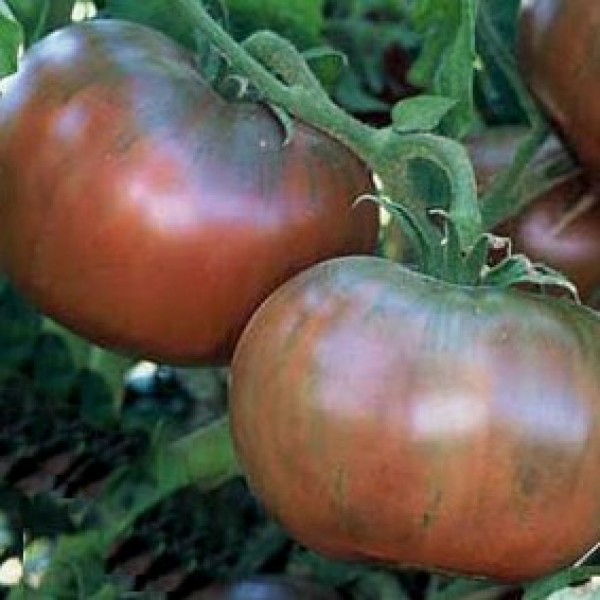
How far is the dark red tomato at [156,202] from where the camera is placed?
870 mm

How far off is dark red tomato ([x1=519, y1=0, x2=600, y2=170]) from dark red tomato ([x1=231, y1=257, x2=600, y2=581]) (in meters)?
0.15

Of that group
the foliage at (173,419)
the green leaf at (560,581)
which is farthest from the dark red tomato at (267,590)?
the green leaf at (560,581)

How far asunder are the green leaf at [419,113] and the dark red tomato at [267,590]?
1.15 ft

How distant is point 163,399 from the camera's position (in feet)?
4.30

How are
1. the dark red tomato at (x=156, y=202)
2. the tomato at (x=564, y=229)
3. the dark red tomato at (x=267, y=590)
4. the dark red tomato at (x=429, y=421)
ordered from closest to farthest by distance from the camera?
1. the dark red tomato at (x=429, y=421)
2. the dark red tomato at (x=156, y=202)
3. the tomato at (x=564, y=229)
4. the dark red tomato at (x=267, y=590)

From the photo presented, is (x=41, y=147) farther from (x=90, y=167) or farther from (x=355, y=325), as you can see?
(x=355, y=325)

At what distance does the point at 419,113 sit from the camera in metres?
0.86

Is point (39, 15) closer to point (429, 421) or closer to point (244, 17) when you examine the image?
point (244, 17)

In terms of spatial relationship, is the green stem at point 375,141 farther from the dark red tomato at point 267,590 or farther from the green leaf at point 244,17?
the dark red tomato at point 267,590

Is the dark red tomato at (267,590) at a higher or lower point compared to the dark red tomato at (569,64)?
lower

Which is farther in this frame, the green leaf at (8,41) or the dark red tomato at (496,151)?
the dark red tomato at (496,151)

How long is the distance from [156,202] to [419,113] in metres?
0.12

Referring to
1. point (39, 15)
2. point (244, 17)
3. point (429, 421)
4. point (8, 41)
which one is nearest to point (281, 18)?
point (244, 17)

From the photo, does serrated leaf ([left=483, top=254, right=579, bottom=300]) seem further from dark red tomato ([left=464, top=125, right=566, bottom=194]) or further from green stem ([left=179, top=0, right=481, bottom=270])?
dark red tomato ([left=464, top=125, right=566, bottom=194])
